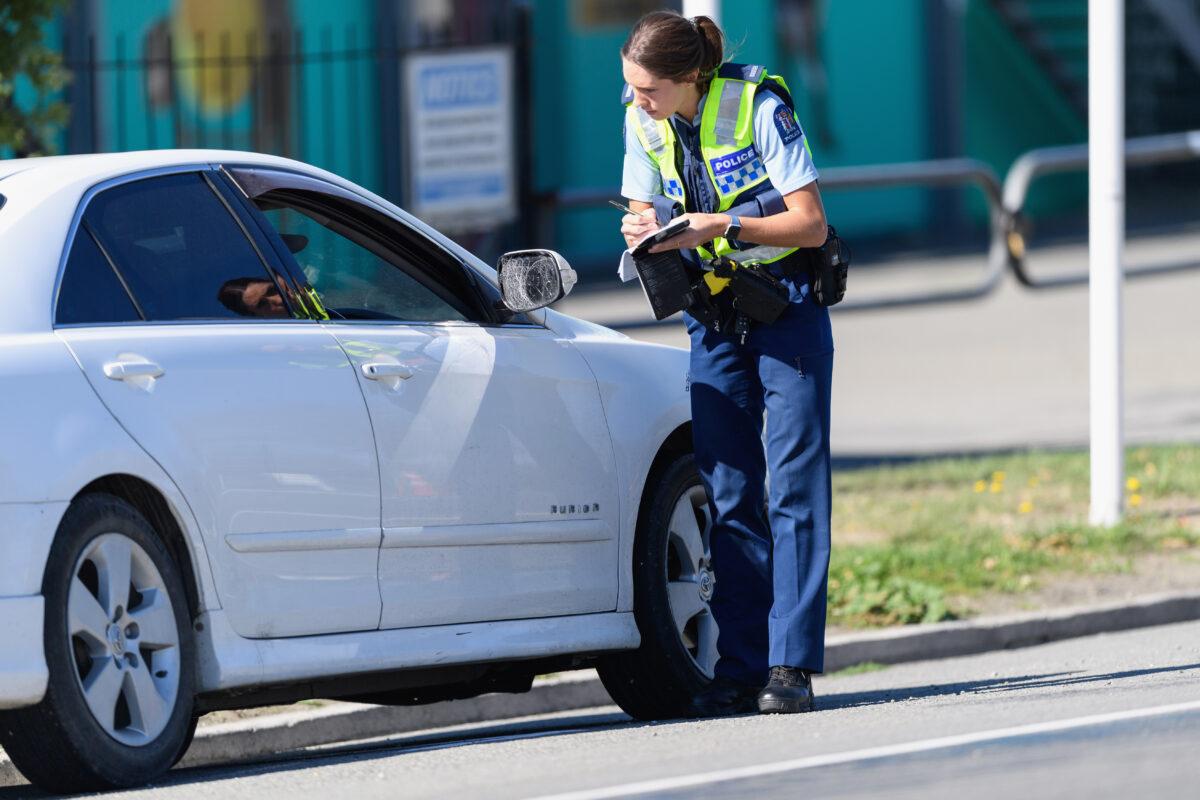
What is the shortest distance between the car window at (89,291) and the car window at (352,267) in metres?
0.58

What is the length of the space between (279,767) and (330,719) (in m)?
1.18

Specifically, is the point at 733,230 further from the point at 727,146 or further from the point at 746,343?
the point at 746,343

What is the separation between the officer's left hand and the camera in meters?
6.32

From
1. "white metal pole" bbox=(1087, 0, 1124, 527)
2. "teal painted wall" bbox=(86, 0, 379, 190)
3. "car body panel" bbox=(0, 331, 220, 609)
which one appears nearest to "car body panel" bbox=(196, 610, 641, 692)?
"car body panel" bbox=(0, 331, 220, 609)

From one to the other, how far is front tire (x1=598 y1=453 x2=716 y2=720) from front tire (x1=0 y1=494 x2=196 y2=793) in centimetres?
159

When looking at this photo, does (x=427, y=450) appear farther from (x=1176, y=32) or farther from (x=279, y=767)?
(x=1176, y=32)

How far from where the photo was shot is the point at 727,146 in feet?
21.2

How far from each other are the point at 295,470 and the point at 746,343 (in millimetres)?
1440

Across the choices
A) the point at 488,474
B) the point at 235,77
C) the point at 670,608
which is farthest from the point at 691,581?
the point at 235,77

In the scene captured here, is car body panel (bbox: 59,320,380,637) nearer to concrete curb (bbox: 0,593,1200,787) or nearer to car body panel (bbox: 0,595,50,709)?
car body panel (bbox: 0,595,50,709)

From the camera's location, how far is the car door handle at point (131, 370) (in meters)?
5.45

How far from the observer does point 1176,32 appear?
92.2 ft

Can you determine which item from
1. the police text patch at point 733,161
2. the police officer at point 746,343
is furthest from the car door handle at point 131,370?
the police text patch at point 733,161

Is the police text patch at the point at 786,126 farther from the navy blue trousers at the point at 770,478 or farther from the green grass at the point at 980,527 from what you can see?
the green grass at the point at 980,527
